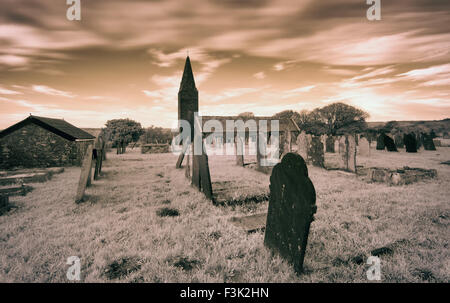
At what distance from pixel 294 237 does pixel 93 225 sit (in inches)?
169

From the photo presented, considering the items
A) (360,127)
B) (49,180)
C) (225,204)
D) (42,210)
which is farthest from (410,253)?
(360,127)

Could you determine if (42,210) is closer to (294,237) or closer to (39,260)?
(39,260)

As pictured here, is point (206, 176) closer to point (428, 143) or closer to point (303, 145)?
point (303, 145)

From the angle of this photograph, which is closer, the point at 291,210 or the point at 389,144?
the point at 291,210

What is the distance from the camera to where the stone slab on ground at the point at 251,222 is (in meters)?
4.23

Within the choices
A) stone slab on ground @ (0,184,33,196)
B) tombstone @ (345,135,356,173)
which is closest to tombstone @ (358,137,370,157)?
tombstone @ (345,135,356,173)

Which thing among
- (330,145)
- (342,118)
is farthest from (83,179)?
(342,118)

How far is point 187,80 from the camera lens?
1150 inches

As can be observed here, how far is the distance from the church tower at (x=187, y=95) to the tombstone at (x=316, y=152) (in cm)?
1975

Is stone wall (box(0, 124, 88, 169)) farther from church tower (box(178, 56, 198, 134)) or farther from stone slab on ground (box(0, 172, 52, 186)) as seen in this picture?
church tower (box(178, 56, 198, 134))

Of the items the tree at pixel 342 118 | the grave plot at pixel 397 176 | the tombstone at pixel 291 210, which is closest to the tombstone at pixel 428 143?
the grave plot at pixel 397 176

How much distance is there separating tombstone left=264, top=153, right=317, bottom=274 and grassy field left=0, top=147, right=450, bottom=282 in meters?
0.23

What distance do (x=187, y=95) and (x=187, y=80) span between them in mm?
2195

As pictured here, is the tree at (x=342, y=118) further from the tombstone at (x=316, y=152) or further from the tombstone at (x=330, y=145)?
the tombstone at (x=316, y=152)
